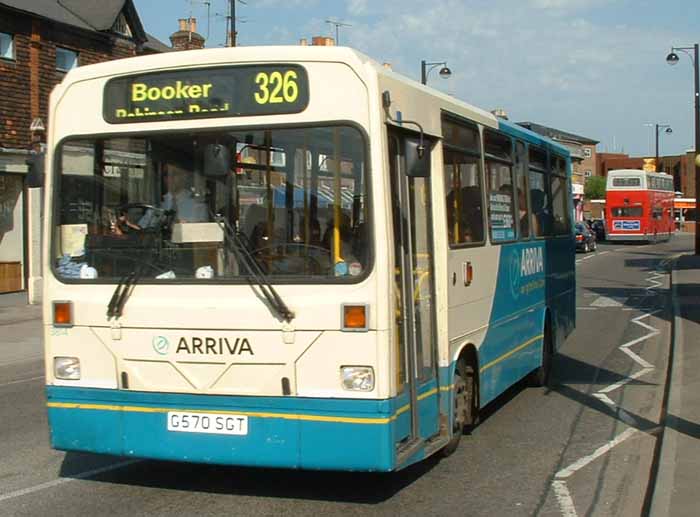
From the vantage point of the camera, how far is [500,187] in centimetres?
872

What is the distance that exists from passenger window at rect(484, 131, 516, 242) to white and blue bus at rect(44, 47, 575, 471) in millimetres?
1820

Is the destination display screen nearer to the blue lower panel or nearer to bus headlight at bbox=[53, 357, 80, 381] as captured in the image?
bus headlight at bbox=[53, 357, 80, 381]

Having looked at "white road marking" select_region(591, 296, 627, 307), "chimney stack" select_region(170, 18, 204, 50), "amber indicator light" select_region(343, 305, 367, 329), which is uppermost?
"chimney stack" select_region(170, 18, 204, 50)

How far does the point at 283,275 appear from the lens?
5.79 m

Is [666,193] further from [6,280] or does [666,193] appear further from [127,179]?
[127,179]

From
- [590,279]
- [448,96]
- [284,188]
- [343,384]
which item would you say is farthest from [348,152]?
[590,279]

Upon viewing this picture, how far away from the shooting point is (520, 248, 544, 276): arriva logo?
9.47 metres

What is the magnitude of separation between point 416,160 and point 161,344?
6.48 feet

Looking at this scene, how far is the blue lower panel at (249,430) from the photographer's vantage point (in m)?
5.60

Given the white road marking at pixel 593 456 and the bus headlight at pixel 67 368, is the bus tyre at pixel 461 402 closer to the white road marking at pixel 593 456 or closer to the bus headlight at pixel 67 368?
the white road marking at pixel 593 456

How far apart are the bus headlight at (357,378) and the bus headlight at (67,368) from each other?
1821mm


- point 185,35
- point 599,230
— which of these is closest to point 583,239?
point 599,230

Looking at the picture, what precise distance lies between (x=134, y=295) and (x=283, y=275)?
1004 millimetres

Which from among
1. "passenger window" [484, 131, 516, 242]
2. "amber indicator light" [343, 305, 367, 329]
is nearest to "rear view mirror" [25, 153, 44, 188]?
"amber indicator light" [343, 305, 367, 329]
